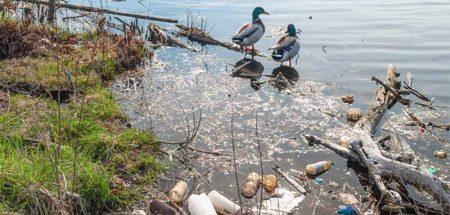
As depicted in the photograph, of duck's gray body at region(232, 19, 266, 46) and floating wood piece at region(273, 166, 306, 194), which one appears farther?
duck's gray body at region(232, 19, 266, 46)

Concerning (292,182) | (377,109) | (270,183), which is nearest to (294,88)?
(377,109)

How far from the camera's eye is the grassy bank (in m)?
4.27

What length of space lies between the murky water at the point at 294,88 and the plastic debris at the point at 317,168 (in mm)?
109

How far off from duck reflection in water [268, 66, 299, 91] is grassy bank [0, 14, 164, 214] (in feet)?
9.78

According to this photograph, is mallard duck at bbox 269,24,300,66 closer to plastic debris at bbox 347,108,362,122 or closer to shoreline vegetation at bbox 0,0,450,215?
shoreline vegetation at bbox 0,0,450,215

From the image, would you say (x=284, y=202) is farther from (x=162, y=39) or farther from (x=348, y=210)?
(x=162, y=39)

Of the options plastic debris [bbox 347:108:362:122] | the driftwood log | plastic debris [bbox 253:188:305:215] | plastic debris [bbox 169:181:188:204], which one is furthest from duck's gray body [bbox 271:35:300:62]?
plastic debris [bbox 169:181:188:204]

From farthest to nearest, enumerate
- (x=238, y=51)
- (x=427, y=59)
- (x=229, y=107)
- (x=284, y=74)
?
(x=238, y=51)
(x=427, y=59)
(x=284, y=74)
(x=229, y=107)

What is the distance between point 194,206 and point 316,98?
4.32m

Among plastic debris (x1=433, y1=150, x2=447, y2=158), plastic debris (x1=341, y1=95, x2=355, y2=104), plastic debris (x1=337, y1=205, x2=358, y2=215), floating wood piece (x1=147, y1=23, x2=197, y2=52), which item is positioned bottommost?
plastic debris (x1=337, y1=205, x2=358, y2=215)

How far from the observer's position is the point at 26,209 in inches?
167

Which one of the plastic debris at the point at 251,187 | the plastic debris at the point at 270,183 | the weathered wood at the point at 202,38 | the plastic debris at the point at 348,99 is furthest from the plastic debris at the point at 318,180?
the weathered wood at the point at 202,38

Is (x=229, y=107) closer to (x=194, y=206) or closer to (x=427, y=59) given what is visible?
(x=194, y=206)

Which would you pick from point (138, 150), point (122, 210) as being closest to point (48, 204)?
point (122, 210)
